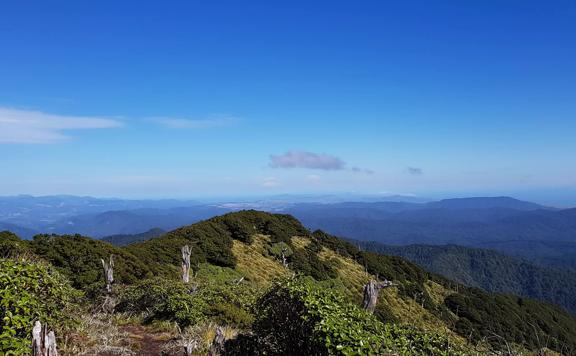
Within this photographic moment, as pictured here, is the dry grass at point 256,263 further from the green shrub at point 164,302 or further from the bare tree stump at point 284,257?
the green shrub at point 164,302

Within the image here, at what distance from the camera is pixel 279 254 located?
38.8 metres

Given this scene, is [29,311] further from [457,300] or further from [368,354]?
[457,300]

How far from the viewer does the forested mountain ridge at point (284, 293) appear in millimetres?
7910

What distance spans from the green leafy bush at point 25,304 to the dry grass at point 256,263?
825 inches

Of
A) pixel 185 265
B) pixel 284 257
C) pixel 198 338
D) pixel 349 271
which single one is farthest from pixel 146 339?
pixel 349 271

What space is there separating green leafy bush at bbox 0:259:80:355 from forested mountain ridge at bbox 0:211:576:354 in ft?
1.28

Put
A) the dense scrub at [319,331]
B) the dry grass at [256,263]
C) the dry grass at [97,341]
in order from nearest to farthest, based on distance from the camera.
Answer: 1. the dense scrub at [319,331]
2. the dry grass at [97,341]
3. the dry grass at [256,263]

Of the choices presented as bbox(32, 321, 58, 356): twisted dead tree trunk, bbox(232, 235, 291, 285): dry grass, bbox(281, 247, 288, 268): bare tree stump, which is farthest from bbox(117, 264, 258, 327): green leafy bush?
bbox(281, 247, 288, 268): bare tree stump

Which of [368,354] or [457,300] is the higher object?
[368,354]

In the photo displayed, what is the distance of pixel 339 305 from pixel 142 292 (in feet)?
34.1

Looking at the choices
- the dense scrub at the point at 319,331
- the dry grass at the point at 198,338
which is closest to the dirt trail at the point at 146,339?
the dry grass at the point at 198,338

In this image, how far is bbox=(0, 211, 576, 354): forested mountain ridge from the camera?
26.0ft

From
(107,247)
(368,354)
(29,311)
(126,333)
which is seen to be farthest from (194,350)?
(107,247)


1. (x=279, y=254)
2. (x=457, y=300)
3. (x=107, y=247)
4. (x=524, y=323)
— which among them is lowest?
(x=524, y=323)
